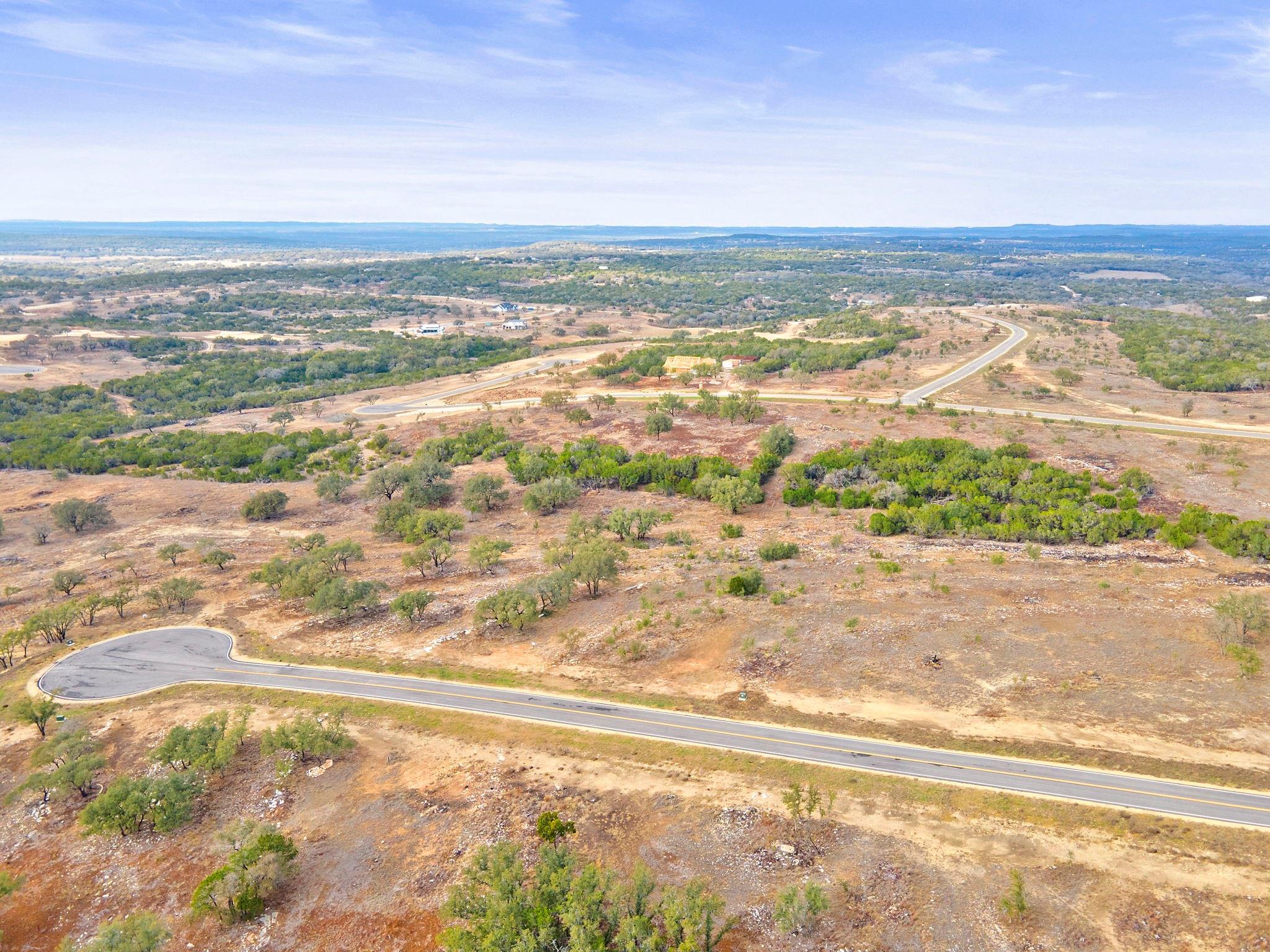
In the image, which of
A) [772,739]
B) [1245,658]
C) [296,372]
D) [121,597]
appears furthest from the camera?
[296,372]

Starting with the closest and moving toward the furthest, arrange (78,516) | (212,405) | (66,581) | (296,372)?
(66,581) → (78,516) → (212,405) → (296,372)

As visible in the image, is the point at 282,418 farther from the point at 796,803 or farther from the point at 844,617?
the point at 796,803

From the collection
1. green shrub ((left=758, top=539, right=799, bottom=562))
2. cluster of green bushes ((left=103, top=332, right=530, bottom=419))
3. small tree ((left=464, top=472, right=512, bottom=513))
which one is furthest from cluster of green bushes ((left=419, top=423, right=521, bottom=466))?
cluster of green bushes ((left=103, top=332, right=530, bottom=419))

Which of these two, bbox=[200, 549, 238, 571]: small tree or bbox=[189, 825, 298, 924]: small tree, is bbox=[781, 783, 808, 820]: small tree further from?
bbox=[200, 549, 238, 571]: small tree

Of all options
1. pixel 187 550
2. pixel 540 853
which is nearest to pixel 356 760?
pixel 540 853

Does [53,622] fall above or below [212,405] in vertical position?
below

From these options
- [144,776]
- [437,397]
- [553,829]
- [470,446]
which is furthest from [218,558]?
[437,397]

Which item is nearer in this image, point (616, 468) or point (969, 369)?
point (616, 468)

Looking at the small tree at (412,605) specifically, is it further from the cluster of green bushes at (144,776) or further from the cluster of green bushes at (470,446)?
the cluster of green bushes at (470,446)
